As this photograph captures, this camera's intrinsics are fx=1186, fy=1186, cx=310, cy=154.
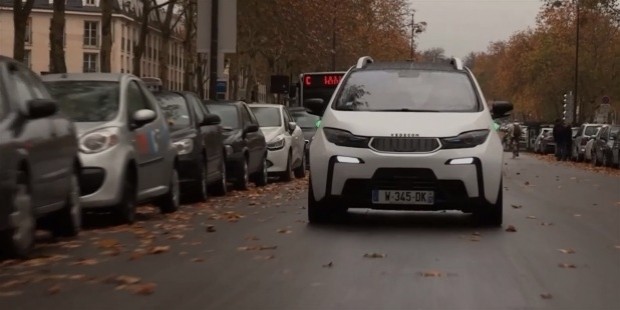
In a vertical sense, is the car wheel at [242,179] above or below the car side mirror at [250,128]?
below

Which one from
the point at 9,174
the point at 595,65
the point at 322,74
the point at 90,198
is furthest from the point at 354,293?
the point at 595,65

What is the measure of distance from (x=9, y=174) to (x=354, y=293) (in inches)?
112

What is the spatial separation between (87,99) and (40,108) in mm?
3345

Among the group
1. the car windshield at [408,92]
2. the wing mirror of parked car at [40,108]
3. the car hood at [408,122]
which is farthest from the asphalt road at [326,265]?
the car windshield at [408,92]

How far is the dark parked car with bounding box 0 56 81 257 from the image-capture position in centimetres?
898

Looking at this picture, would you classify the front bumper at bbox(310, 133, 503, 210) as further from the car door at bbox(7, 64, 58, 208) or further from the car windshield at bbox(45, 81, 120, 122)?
the car door at bbox(7, 64, 58, 208)

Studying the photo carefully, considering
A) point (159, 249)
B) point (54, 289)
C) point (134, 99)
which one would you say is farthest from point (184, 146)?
point (54, 289)

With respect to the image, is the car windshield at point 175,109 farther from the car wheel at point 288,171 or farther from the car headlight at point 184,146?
the car wheel at point 288,171

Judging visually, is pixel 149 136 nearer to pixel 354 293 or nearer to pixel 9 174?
pixel 9 174

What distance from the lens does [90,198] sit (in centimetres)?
1197

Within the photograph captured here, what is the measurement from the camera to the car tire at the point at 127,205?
1235cm

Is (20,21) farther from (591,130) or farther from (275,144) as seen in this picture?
(591,130)

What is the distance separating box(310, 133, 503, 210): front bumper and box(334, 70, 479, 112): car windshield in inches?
32.5

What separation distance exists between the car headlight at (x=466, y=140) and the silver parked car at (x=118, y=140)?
3306 mm
